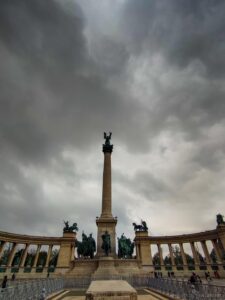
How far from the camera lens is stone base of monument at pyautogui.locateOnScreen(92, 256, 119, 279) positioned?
91.7 ft

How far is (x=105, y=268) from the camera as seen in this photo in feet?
98.2

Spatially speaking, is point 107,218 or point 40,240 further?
point 40,240

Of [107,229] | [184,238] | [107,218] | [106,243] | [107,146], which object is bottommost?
[106,243]

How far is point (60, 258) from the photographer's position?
52.0 metres

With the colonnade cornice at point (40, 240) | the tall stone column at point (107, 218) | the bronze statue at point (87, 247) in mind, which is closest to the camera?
the tall stone column at point (107, 218)

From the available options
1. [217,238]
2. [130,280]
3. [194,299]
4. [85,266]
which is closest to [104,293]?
[194,299]

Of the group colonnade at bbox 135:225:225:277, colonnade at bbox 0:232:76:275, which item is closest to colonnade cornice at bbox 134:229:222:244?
colonnade at bbox 135:225:225:277

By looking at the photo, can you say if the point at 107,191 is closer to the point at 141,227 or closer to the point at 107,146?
the point at 107,146

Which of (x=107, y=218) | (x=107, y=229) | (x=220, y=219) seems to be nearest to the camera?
(x=107, y=229)

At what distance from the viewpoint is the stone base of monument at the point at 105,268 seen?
2796cm

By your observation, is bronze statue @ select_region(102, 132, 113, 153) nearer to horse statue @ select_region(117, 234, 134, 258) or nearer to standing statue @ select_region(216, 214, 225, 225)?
horse statue @ select_region(117, 234, 134, 258)

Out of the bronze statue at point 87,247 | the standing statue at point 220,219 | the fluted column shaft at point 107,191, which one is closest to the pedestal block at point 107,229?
the fluted column shaft at point 107,191

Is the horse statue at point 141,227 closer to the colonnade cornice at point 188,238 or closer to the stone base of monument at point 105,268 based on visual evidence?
the colonnade cornice at point 188,238

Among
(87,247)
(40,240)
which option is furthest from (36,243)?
(87,247)
